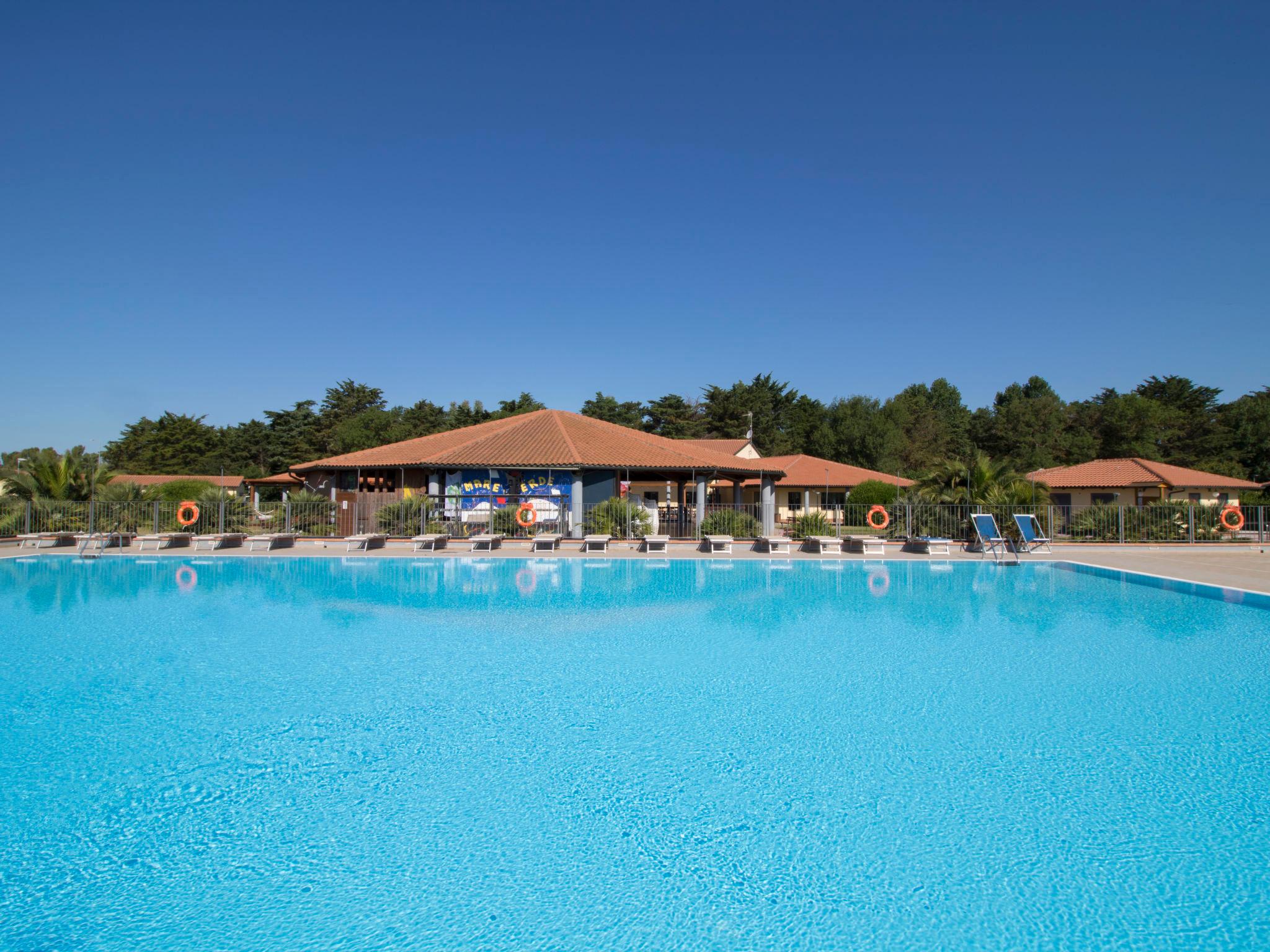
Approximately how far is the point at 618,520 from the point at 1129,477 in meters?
25.9

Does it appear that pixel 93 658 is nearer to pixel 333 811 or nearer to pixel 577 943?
pixel 333 811

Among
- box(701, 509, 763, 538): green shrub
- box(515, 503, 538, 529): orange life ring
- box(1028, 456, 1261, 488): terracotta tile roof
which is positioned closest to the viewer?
box(515, 503, 538, 529): orange life ring

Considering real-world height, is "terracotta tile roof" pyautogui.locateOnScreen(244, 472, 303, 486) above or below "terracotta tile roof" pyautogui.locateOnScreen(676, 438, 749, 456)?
below

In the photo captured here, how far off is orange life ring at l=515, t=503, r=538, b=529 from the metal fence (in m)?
0.04

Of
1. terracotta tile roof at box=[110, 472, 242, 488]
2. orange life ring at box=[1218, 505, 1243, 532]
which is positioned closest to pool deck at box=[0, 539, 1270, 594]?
orange life ring at box=[1218, 505, 1243, 532]

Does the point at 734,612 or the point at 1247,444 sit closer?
the point at 734,612

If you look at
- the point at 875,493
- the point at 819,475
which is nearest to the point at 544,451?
the point at 875,493

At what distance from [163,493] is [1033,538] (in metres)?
30.9

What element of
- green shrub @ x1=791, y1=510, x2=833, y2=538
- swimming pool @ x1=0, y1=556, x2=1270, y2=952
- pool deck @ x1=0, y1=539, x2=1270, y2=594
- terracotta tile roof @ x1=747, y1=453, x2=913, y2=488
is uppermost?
terracotta tile roof @ x1=747, y1=453, x2=913, y2=488

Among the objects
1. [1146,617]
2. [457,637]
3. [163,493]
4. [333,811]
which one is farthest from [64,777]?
[163,493]

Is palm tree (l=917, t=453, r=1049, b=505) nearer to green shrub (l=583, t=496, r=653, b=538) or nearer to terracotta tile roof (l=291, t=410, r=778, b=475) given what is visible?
terracotta tile roof (l=291, t=410, r=778, b=475)

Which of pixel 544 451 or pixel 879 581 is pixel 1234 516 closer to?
pixel 879 581

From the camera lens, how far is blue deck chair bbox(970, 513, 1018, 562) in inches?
791

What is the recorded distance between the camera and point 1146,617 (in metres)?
11.9
